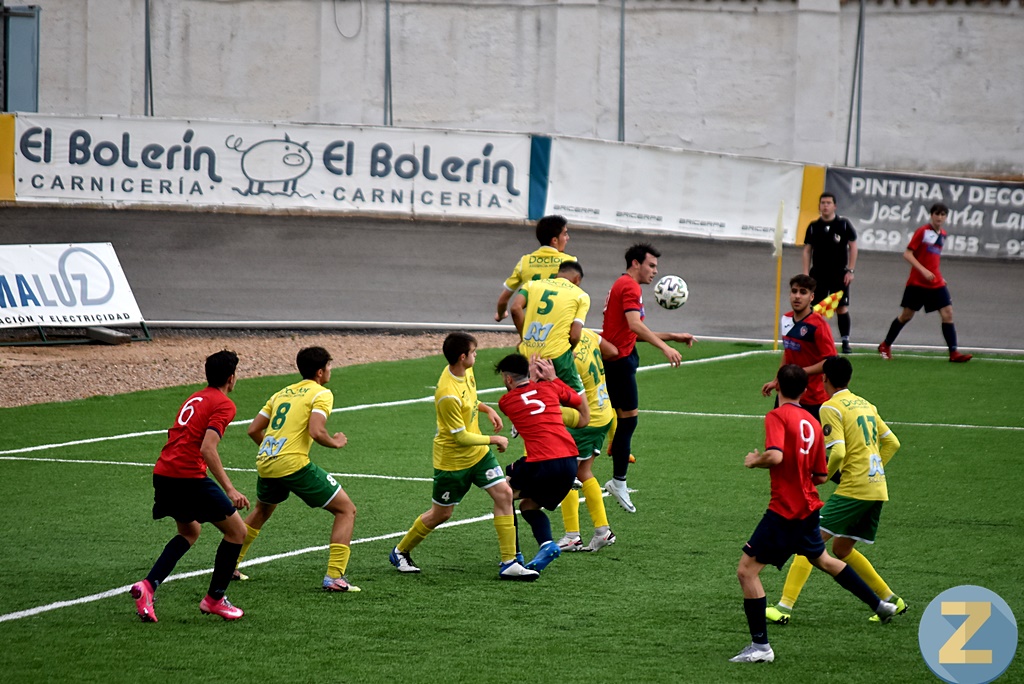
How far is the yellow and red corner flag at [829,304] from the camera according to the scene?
1712 cm

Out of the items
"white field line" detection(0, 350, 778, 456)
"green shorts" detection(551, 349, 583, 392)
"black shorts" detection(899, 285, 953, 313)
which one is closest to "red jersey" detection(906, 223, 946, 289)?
"black shorts" detection(899, 285, 953, 313)

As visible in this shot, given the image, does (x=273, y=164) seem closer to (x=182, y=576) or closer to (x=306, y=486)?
(x=182, y=576)

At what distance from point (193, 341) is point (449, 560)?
42.2ft

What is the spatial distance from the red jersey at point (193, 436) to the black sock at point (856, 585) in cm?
385

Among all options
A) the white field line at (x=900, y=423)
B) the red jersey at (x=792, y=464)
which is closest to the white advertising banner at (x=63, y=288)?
the white field line at (x=900, y=423)

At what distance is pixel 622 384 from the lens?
436 inches

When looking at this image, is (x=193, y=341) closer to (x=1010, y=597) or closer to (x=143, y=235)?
(x=143, y=235)

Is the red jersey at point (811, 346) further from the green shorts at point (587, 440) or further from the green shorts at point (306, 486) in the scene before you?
the green shorts at point (306, 486)

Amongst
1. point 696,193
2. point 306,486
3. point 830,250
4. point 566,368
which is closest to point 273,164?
point 696,193

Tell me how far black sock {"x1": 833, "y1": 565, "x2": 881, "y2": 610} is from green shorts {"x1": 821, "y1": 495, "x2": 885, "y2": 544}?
1.41ft

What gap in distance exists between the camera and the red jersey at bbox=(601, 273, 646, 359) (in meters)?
10.9

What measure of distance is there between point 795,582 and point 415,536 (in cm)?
271

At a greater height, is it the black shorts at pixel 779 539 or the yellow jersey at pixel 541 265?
the yellow jersey at pixel 541 265

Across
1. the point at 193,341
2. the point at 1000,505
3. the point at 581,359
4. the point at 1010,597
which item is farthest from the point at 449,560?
the point at 193,341
